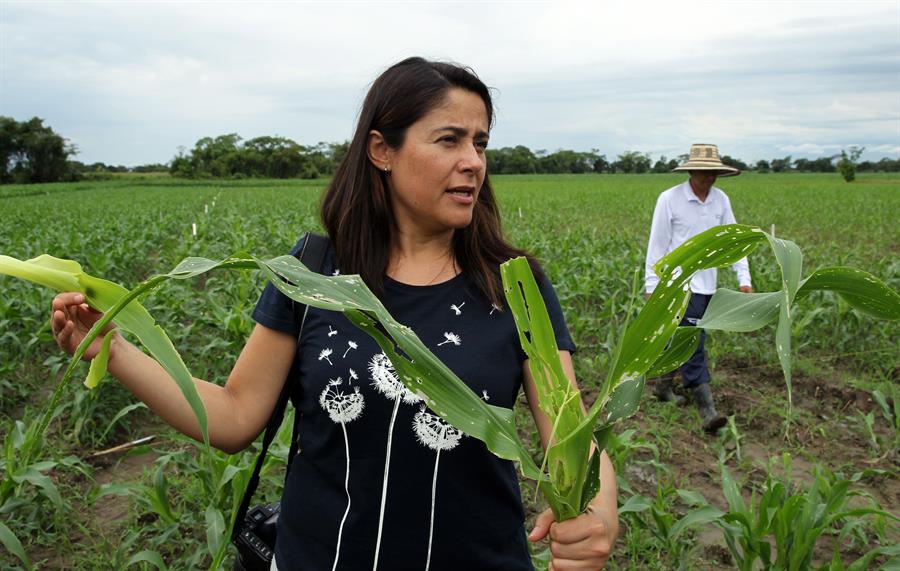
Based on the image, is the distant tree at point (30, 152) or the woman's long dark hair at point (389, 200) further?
the distant tree at point (30, 152)

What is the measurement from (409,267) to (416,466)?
1.41ft

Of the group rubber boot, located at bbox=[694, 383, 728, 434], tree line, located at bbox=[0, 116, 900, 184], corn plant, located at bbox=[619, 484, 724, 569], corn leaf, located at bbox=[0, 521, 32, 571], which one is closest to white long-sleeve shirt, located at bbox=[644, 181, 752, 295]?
rubber boot, located at bbox=[694, 383, 728, 434]

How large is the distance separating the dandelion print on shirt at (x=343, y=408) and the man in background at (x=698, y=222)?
10.0 feet

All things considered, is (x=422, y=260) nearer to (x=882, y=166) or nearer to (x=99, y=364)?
(x=99, y=364)

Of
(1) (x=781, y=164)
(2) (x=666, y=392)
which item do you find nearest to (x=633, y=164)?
(1) (x=781, y=164)

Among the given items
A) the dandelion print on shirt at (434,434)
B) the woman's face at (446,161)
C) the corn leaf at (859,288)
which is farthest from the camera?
the woman's face at (446,161)

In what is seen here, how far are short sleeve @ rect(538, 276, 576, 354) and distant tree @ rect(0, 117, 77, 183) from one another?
6664 centimetres

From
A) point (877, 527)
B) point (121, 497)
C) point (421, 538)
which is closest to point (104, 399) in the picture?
point (121, 497)

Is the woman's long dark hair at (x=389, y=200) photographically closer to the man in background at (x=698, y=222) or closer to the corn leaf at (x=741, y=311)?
the corn leaf at (x=741, y=311)

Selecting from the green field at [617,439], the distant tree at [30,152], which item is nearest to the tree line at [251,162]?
the distant tree at [30,152]

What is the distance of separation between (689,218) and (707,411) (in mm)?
1194

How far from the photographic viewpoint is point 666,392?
457 centimetres

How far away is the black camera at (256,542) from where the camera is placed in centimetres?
158

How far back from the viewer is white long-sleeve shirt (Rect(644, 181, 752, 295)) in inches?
161
